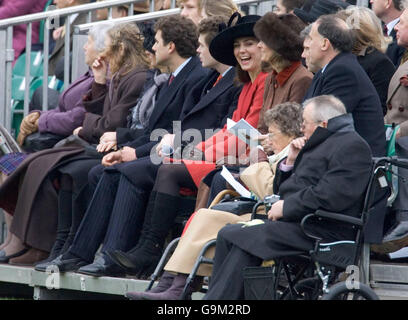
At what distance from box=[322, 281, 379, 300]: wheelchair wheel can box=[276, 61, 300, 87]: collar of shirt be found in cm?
196

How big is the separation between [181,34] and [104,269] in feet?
6.26

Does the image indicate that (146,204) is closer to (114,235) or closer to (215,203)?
(114,235)

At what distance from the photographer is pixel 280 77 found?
7375 millimetres

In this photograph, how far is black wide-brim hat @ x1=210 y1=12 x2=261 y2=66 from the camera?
7695mm

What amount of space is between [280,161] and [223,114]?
1.36 m

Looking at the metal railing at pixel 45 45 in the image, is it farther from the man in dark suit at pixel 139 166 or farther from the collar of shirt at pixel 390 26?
the collar of shirt at pixel 390 26

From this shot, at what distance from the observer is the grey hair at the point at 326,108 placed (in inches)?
245

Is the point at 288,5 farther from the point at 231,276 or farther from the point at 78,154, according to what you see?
the point at 231,276

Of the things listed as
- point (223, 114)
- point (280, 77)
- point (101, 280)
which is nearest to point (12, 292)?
point (101, 280)

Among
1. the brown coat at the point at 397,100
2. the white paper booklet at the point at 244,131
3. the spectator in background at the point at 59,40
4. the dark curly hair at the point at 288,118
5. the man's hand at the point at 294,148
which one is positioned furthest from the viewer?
the spectator in background at the point at 59,40

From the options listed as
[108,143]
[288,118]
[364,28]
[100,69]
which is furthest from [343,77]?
[100,69]

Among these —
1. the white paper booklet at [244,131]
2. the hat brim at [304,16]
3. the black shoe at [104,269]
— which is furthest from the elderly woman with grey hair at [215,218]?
the hat brim at [304,16]

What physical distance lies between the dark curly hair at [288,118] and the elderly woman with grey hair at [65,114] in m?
2.41
